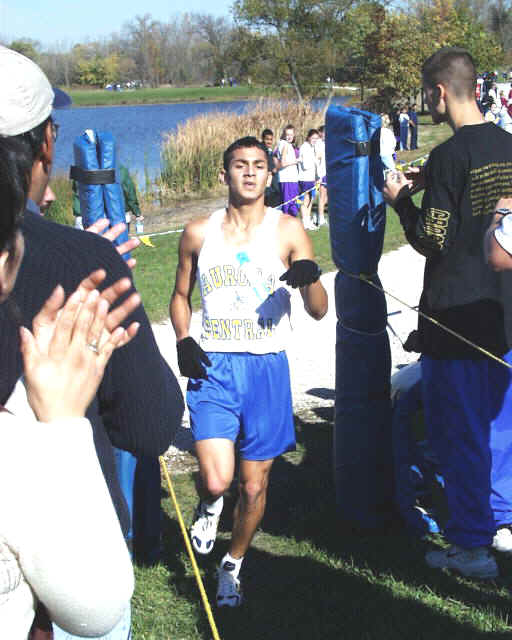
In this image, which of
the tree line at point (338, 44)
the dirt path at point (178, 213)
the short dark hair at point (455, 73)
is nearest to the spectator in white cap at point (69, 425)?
the short dark hair at point (455, 73)

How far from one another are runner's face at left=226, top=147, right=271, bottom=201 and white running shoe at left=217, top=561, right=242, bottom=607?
1.79m

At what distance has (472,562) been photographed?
142 inches

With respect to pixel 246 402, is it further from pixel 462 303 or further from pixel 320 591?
pixel 462 303

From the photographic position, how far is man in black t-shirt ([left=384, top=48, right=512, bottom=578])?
3.41 meters

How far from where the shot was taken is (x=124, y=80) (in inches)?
4769

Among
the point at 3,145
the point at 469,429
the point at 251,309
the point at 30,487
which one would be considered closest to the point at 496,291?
the point at 469,429

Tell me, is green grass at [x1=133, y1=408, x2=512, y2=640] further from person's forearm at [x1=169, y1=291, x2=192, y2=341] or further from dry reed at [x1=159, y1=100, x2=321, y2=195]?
dry reed at [x1=159, y1=100, x2=321, y2=195]

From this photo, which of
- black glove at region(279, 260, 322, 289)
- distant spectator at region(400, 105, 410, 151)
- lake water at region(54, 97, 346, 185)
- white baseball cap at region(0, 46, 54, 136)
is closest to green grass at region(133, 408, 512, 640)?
black glove at region(279, 260, 322, 289)

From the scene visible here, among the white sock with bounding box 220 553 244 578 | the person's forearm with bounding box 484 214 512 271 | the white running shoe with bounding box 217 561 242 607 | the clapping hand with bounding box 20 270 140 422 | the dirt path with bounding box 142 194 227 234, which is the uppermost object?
the clapping hand with bounding box 20 270 140 422

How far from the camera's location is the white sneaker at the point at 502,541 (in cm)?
388

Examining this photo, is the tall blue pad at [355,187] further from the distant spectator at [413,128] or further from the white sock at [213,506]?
the distant spectator at [413,128]

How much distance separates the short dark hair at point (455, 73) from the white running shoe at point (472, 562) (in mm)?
2068

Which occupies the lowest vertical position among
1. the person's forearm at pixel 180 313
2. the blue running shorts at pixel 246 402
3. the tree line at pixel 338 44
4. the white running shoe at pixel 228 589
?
the white running shoe at pixel 228 589

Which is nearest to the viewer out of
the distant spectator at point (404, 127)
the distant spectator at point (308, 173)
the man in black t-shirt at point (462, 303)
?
the man in black t-shirt at point (462, 303)
